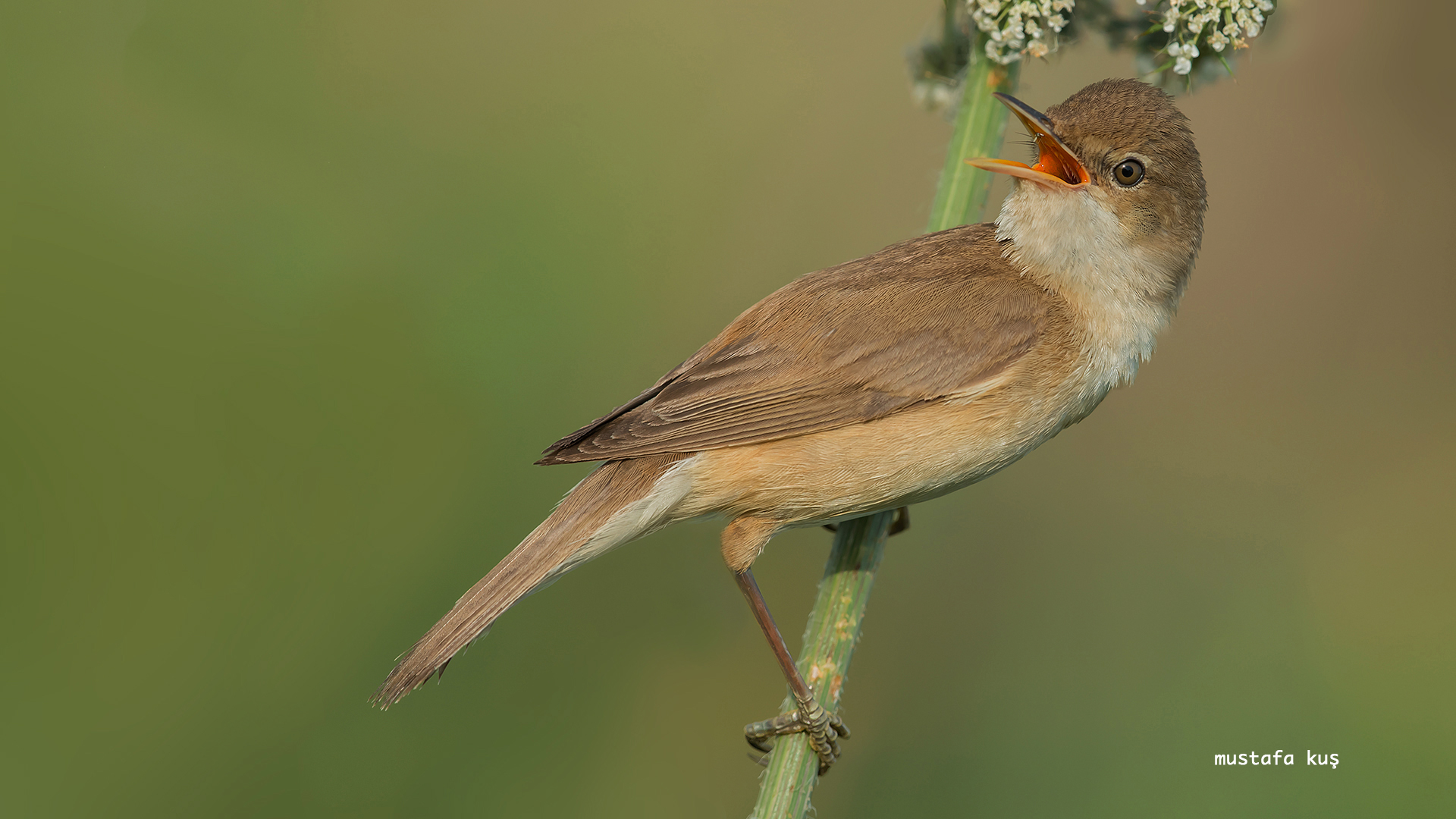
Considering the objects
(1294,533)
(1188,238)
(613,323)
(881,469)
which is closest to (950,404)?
(881,469)

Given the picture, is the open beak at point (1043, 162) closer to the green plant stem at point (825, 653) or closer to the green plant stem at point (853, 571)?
the green plant stem at point (853, 571)

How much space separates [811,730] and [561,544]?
841 millimetres

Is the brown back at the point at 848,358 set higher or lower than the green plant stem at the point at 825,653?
higher

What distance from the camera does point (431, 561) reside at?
12.6ft

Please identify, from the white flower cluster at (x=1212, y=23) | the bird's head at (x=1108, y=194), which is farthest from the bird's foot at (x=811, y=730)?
the white flower cluster at (x=1212, y=23)

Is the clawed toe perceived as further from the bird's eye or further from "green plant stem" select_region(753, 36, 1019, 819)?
the bird's eye

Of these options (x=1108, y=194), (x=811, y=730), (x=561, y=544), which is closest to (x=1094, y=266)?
(x=1108, y=194)

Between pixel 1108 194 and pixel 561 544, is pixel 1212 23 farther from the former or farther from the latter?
pixel 561 544

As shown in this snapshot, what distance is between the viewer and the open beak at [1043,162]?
2.70 m

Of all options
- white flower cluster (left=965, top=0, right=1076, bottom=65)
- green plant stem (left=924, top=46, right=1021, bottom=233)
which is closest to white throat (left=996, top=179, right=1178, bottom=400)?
green plant stem (left=924, top=46, right=1021, bottom=233)

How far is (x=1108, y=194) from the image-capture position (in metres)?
2.89

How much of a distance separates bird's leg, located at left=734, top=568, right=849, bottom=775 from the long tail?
14.4 inches

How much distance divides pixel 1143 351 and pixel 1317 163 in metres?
2.95

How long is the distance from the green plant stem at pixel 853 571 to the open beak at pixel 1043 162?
0.24 feet
